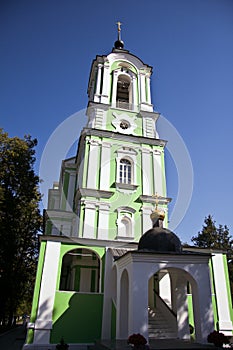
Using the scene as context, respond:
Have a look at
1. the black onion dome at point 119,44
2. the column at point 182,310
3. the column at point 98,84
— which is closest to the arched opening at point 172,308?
the column at point 182,310

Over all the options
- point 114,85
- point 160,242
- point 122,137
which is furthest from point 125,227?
point 114,85

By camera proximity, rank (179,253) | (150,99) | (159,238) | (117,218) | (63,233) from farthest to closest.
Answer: (150,99) < (63,233) < (117,218) < (159,238) < (179,253)

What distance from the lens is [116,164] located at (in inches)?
699

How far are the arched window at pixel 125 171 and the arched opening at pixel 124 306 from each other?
7.27 m

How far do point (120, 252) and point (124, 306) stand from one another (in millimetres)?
2757

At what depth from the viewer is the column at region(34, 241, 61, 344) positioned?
448 inches

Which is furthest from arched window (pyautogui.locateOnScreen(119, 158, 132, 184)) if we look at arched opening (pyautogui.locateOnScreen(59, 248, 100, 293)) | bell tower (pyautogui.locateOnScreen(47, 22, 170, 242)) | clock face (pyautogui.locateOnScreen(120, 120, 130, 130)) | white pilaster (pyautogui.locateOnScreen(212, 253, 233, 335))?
white pilaster (pyautogui.locateOnScreen(212, 253, 233, 335))

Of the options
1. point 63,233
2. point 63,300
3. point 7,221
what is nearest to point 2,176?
point 7,221

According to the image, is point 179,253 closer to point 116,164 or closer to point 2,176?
point 116,164

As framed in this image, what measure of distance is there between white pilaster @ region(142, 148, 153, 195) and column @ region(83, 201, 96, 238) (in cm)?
353

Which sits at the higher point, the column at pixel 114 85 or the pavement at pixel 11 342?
the column at pixel 114 85

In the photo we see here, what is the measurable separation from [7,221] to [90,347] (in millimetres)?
9726

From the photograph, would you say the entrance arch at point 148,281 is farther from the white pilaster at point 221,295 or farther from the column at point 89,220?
the column at point 89,220

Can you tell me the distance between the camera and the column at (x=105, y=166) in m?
16.8
